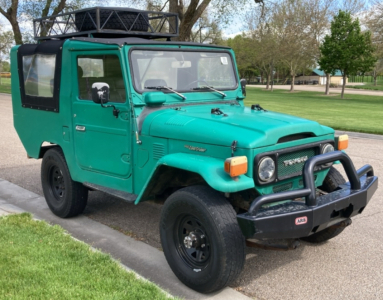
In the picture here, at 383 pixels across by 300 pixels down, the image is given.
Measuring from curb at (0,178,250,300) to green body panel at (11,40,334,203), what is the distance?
60 centimetres

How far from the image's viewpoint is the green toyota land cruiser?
338 cm

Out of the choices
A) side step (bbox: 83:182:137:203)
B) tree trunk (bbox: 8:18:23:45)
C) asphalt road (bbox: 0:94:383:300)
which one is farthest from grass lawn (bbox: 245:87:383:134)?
tree trunk (bbox: 8:18:23:45)

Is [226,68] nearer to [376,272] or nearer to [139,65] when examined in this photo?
[139,65]

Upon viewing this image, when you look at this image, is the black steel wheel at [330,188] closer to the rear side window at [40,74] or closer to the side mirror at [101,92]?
the side mirror at [101,92]

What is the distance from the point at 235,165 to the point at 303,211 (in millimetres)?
611

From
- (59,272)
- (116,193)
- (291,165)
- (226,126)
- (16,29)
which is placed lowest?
(59,272)

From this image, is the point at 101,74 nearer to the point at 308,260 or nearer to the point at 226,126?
the point at 226,126

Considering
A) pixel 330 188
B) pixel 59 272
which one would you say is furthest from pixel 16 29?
pixel 330 188

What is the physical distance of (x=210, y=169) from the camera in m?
3.41

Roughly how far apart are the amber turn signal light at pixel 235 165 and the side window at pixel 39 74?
2.95 meters

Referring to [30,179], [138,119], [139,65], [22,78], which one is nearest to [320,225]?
[138,119]

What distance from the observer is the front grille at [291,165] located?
3.71m

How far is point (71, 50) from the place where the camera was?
4953mm

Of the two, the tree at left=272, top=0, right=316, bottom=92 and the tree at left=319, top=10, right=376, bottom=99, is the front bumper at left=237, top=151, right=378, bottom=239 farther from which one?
the tree at left=272, top=0, right=316, bottom=92
